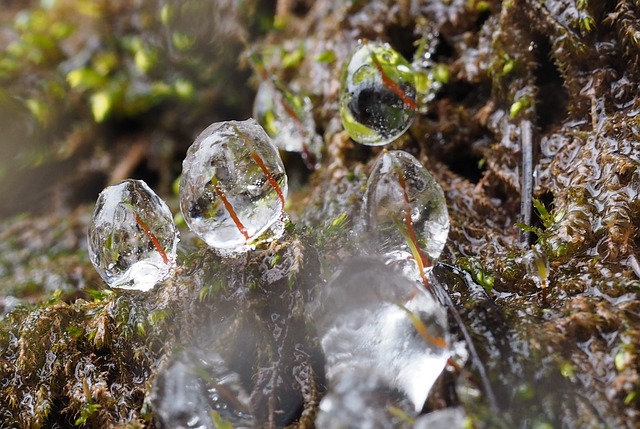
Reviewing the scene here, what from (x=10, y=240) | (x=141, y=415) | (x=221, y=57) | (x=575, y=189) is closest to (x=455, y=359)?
(x=575, y=189)

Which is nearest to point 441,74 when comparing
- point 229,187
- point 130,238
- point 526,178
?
point 526,178

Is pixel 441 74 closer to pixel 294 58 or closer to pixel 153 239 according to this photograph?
pixel 294 58

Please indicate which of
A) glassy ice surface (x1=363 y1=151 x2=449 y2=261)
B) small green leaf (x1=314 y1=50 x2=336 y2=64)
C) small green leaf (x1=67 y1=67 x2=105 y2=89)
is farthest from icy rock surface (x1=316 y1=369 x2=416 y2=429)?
small green leaf (x1=67 y1=67 x2=105 y2=89)

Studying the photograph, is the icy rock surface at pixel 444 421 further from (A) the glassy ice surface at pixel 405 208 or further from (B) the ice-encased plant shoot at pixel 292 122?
(B) the ice-encased plant shoot at pixel 292 122

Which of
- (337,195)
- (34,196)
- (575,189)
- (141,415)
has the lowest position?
(34,196)

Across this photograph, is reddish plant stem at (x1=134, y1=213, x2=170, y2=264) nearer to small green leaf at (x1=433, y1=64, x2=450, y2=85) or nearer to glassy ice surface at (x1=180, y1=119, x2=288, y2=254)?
glassy ice surface at (x1=180, y1=119, x2=288, y2=254)

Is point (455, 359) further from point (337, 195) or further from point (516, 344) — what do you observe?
point (337, 195)

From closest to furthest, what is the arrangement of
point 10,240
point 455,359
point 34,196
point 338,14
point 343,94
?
Answer: point 455,359, point 343,94, point 338,14, point 10,240, point 34,196
